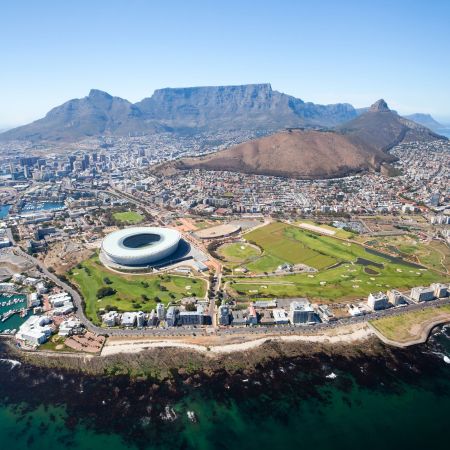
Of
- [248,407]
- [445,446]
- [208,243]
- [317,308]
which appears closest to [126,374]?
[248,407]

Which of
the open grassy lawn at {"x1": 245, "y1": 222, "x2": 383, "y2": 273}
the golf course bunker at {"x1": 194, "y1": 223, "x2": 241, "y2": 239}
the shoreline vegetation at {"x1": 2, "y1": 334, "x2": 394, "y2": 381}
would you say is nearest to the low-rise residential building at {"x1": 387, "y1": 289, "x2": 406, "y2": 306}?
the shoreline vegetation at {"x1": 2, "y1": 334, "x2": 394, "y2": 381}

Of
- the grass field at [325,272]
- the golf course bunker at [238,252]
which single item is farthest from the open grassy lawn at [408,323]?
the golf course bunker at [238,252]

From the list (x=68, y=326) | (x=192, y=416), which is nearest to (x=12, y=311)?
(x=68, y=326)

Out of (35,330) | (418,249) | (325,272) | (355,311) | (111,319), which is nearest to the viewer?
(35,330)

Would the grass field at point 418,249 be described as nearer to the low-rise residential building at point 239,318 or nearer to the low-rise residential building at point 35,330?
the low-rise residential building at point 239,318

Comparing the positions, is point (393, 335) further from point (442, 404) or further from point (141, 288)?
point (141, 288)

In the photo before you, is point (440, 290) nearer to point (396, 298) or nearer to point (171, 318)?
point (396, 298)
